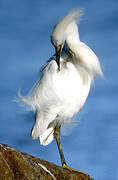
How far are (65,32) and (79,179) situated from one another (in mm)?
2837

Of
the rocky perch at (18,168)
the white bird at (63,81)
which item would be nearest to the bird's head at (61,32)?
the white bird at (63,81)

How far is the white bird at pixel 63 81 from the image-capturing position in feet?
25.4

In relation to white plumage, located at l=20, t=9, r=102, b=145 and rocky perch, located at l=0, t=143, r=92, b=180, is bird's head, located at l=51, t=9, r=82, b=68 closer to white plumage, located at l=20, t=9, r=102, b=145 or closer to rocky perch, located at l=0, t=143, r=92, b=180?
white plumage, located at l=20, t=9, r=102, b=145

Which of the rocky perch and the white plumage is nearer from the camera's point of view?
the rocky perch

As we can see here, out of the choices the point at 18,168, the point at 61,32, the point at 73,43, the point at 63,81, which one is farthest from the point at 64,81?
the point at 18,168

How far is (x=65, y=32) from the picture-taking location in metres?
7.62

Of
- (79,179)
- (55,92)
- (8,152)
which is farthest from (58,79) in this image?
(8,152)

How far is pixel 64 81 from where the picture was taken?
26.0 ft

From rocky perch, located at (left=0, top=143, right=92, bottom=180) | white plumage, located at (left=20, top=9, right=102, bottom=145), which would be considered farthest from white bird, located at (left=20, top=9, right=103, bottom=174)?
rocky perch, located at (left=0, top=143, right=92, bottom=180)

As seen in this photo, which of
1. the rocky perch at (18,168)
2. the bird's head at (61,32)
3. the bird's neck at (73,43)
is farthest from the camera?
the bird's neck at (73,43)

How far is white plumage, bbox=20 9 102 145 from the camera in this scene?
7746 mm

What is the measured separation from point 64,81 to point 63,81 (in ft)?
0.08

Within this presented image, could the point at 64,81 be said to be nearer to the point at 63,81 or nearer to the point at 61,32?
the point at 63,81

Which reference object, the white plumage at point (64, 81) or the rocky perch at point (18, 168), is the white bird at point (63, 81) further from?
the rocky perch at point (18, 168)
